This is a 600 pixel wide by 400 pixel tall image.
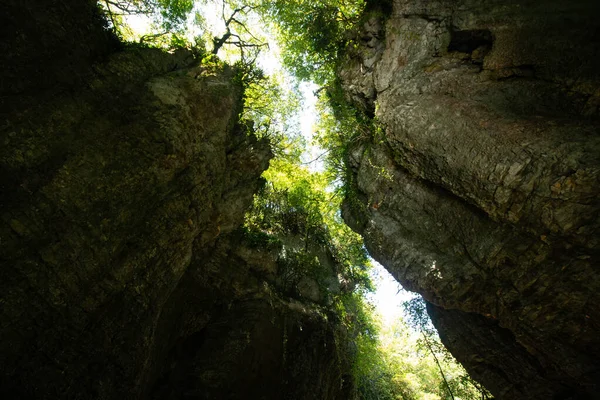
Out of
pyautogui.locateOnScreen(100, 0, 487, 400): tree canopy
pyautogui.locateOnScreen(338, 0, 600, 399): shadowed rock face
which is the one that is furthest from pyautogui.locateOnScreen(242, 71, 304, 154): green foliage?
pyautogui.locateOnScreen(338, 0, 600, 399): shadowed rock face

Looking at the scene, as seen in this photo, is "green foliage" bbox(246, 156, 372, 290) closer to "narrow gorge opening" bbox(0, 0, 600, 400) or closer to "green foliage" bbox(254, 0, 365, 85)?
"narrow gorge opening" bbox(0, 0, 600, 400)

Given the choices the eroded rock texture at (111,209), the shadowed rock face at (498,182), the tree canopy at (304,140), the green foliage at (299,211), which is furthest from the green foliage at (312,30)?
the eroded rock texture at (111,209)

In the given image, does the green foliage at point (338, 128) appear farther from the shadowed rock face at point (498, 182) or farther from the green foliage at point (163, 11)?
the green foliage at point (163, 11)

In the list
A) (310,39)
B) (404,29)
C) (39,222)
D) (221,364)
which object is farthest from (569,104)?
(221,364)

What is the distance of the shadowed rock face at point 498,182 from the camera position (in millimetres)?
6039

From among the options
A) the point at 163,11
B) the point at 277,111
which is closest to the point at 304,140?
the point at 277,111

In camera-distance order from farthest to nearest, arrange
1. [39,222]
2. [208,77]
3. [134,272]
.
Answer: [208,77], [134,272], [39,222]

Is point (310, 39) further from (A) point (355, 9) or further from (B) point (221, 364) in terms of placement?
(B) point (221, 364)

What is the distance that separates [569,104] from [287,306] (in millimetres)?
10727

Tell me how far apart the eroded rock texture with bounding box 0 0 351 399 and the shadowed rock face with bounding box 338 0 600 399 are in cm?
552

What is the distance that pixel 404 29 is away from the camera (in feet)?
36.5

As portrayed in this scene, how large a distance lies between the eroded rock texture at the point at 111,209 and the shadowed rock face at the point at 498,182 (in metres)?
5.52

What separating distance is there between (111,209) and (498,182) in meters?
8.52

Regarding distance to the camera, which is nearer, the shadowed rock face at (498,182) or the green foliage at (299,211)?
the shadowed rock face at (498,182)
